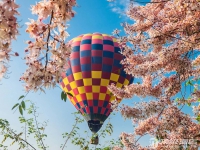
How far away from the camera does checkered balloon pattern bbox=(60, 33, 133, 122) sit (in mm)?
23156

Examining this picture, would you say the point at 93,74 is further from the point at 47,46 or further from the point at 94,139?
the point at 47,46

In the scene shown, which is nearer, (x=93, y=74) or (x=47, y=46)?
(x=47, y=46)

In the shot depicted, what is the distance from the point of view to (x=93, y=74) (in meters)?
23.2

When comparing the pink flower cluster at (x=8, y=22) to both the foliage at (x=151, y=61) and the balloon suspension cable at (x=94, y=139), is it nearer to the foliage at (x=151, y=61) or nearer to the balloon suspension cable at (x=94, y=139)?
the foliage at (x=151, y=61)

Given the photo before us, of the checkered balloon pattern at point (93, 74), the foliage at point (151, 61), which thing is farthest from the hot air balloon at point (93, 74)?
the foliage at point (151, 61)

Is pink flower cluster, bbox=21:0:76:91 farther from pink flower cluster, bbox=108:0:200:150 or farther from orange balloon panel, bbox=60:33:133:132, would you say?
orange balloon panel, bbox=60:33:133:132

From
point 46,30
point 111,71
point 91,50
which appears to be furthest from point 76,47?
point 46,30

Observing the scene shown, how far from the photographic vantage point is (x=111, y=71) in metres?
23.3

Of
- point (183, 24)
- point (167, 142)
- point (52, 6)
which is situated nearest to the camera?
point (52, 6)

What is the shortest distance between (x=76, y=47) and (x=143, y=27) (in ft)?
54.3

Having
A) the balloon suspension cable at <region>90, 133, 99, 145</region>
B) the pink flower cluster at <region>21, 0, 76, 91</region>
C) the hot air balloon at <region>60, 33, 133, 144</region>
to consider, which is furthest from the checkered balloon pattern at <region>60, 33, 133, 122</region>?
the pink flower cluster at <region>21, 0, 76, 91</region>

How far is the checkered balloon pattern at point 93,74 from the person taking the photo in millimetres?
23156

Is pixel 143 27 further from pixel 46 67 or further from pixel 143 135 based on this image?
pixel 46 67

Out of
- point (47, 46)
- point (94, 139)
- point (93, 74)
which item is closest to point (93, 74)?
point (93, 74)
